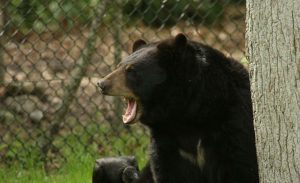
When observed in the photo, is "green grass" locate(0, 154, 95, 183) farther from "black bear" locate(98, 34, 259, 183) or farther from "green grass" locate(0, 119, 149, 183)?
"black bear" locate(98, 34, 259, 183)

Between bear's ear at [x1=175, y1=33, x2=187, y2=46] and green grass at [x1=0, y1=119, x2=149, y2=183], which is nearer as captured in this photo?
bear's ear at [x1=175, y1=33, x2=187, y2=46]

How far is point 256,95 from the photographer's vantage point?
4367 millimetres

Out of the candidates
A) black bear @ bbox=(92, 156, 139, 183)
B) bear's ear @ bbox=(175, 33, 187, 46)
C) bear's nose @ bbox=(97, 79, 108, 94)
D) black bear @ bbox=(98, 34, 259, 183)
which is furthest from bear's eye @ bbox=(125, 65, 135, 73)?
black bear @ bbox=(92, 156, 139, 183)

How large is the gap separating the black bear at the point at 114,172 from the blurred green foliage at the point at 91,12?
79.0 inches

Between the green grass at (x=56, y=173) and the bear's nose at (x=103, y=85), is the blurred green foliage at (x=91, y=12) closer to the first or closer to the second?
the green grass at (x=56, y=173)

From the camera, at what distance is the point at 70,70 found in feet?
29.8

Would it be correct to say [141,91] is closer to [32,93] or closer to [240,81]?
[240,81]

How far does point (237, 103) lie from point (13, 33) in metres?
2.99

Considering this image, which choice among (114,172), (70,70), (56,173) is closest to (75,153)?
(56,173)

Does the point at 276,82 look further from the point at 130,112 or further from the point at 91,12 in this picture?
the point at 91,12

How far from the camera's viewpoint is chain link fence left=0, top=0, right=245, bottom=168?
26.2ft

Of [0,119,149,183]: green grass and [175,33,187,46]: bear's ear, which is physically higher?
[175,33,187,46]: bear's ear

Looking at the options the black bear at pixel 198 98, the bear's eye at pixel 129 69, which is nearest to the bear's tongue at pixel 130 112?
the black bear at pixel 198 98

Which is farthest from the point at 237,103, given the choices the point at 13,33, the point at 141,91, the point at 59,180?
the point at 13,33
